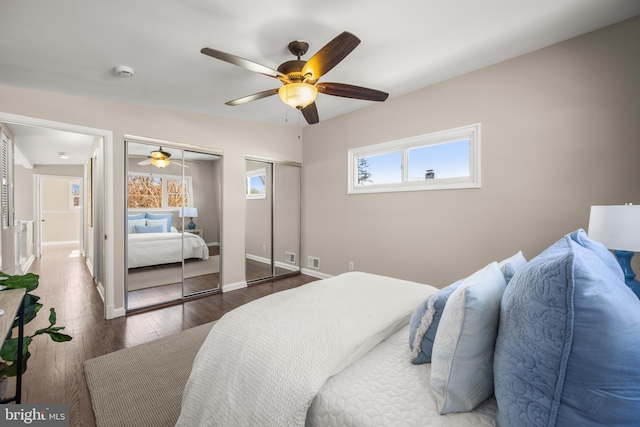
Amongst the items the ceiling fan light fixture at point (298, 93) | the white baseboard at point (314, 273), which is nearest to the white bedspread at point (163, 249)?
the white baseboard at point (314, 273)

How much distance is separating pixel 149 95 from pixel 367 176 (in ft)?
9.40

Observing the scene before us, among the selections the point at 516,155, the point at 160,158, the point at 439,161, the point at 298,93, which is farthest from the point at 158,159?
the point at 516,155

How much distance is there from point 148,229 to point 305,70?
2835 mm

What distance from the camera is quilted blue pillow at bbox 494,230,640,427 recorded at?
1.97ft

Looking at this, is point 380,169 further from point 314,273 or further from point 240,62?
point 240,62

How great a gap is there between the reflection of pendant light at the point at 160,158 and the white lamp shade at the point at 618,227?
163 inches

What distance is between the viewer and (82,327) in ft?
9.40

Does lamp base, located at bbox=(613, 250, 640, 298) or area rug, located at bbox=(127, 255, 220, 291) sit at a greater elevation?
lamp base, located at bbox=(613, 250, 640, 298)

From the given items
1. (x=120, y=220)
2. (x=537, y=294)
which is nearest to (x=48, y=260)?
(x=120, y=220)

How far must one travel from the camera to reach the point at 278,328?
133 cm

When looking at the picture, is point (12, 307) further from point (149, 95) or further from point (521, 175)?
point (521, 175)

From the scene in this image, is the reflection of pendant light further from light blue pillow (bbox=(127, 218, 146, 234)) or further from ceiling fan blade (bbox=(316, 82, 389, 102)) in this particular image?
→ ceiling fan blade (bbox=(316, 82, 389, 102))

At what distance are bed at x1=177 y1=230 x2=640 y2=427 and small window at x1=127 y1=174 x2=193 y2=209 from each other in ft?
8.36

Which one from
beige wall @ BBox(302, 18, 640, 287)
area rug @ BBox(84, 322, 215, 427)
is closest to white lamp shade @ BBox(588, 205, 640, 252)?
beige wall @ BBox(302, 18, 640, 287)
